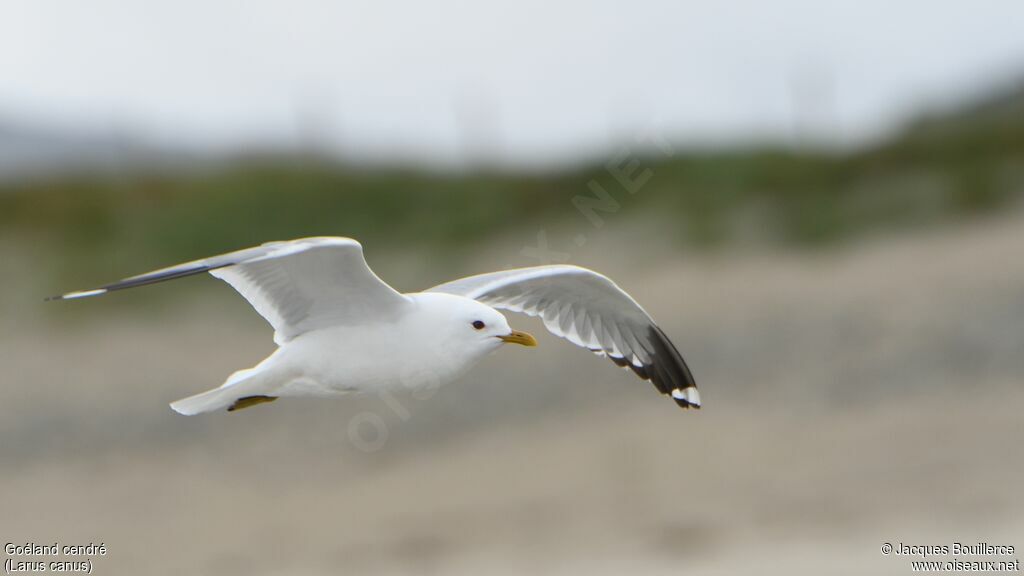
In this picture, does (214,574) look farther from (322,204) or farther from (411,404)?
(322,204)

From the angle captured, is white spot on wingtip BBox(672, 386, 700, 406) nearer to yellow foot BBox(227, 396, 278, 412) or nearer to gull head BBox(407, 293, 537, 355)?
gull head BBox(407, 293, 537, 355)

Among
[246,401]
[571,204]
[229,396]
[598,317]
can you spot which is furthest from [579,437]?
[229,396]

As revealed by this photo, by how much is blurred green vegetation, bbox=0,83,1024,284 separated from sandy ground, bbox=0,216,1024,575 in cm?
35

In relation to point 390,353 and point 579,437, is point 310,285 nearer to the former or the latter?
point 390,353

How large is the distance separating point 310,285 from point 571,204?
9359 millimetres

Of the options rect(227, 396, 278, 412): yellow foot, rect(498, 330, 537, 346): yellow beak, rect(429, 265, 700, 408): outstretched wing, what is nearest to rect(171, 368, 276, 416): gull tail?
rect(227, 396, 278, 412): yellow foot

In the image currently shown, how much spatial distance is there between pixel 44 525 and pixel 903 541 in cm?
642

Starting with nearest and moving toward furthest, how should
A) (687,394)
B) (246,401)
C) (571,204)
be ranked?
(246,401) → (687,394) → (571,204)

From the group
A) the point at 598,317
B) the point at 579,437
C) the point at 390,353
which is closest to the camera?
the point at 390,353

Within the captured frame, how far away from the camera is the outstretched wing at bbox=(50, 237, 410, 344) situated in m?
3.59

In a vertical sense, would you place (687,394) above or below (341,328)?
below

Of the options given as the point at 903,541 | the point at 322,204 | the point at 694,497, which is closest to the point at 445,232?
the point at 322,204

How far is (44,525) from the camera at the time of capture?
1145 centimetres

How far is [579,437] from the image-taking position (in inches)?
460
